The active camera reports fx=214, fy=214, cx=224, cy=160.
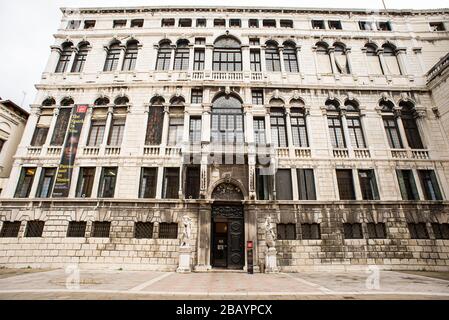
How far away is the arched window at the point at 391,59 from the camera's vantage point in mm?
18516

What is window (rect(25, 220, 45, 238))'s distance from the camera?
14.3 meters

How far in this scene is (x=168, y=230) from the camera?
1440cm

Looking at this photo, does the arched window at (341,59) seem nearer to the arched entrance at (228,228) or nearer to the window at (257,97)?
the window at (257,97)

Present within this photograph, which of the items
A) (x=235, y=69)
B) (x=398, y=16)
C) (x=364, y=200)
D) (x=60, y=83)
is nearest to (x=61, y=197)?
(x=60, y=83)

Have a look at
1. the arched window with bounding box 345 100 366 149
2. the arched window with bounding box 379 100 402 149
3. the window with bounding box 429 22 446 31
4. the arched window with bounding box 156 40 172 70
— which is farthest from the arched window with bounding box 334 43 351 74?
the arched window with bounding box 156 40 172 70

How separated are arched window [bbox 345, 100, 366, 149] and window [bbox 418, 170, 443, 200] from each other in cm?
456

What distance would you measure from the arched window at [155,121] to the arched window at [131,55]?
4258mm

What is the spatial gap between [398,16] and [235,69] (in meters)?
16.6

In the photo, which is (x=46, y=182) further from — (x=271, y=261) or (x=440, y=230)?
(x=440, y=230)

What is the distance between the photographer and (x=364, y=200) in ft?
48.6

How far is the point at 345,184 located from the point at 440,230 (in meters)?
6.54

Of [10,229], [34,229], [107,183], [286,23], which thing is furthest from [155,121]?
[286,23]

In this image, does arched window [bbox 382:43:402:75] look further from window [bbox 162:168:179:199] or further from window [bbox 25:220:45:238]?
window [bbox 25:220:45:238]
